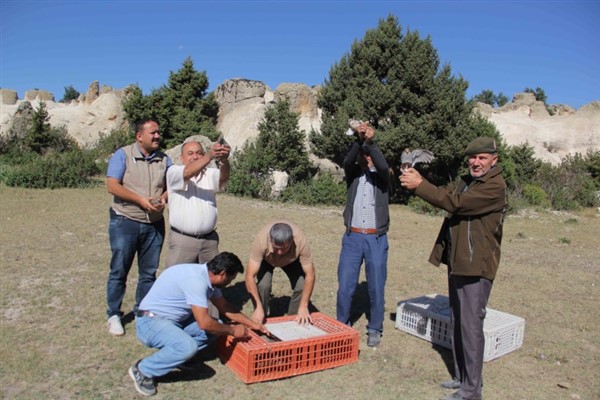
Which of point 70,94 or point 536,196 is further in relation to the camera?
point 70,94

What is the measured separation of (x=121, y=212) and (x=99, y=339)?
113 cm

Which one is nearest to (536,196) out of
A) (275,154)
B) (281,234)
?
(275,154)

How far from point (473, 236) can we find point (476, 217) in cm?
14

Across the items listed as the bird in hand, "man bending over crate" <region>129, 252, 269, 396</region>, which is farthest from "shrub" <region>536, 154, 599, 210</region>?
"man bending over crate" <region>129, 252, 269, 396</region>

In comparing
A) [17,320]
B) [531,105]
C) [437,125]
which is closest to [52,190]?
[17,320]

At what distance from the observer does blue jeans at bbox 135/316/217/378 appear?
3619mm

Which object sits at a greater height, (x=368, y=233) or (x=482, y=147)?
(x=482, y=147)

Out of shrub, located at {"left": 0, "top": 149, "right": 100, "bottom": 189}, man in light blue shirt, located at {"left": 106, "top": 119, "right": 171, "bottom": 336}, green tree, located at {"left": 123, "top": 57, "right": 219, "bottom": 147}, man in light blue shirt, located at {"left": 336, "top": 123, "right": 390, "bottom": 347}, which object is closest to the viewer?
man in light blue shirt, located at {"left": 106, "top": 119, "right": 171, "bottom": 336}

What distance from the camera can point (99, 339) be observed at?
4.52 metres

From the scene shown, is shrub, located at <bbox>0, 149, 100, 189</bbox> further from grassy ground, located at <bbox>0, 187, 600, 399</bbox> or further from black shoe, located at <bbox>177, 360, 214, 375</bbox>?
black shoe, located at <bbox>177, 360, 214, 375</bbox>

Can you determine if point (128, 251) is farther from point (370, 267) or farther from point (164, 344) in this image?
point (370, 267)

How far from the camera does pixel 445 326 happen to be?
4.80 m

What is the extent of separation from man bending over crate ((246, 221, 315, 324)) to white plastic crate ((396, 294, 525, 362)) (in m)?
1.14

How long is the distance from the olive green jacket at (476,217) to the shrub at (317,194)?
39.3ft
